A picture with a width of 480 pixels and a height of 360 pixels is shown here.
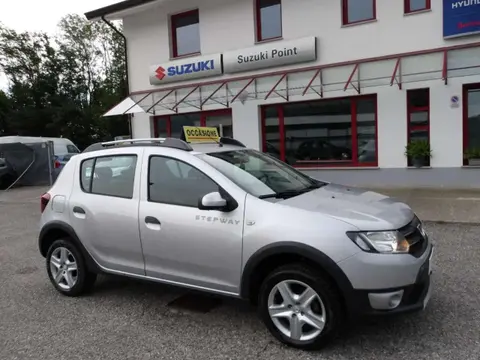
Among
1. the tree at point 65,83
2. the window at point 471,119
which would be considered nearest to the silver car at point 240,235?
the window at point 471,119

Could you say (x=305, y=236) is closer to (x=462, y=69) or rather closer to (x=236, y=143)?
(x=236, y=143)

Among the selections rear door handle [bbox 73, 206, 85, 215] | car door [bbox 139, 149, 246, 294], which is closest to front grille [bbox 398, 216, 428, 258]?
car door [bbox 139, 149, 246, 294]

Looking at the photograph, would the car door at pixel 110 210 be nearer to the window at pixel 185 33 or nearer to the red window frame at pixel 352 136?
the red window frame at pixel 352 136

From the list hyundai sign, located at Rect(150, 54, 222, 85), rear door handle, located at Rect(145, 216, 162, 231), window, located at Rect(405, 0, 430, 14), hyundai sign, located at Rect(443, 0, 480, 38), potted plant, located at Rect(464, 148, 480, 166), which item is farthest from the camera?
hyundai sign, located at Rect(150, 54, 222, 85)

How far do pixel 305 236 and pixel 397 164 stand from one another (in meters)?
9.28

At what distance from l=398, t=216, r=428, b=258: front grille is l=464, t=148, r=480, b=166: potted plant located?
8.44 m

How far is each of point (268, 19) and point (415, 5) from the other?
4225mm

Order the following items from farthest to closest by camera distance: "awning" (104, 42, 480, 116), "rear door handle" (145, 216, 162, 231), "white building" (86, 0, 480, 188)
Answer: "white building" (86, 0, 480, 188)
"awning" (104, 42, 480, 116)
"rear door handle" (145, 216, 162, 231)

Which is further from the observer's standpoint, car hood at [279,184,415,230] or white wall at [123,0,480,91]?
white wall at [123,0,480,91]

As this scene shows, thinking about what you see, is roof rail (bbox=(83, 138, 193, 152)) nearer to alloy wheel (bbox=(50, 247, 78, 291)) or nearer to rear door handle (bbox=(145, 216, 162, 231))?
rear door handle (bbox=(145, 216, 162, 231))

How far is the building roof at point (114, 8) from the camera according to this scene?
45.7 feet

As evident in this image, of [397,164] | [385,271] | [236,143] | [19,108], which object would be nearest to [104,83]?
[19,108]

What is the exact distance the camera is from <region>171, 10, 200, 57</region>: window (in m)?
14.2

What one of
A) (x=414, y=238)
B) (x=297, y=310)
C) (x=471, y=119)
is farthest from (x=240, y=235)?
(x=471, y=119)
